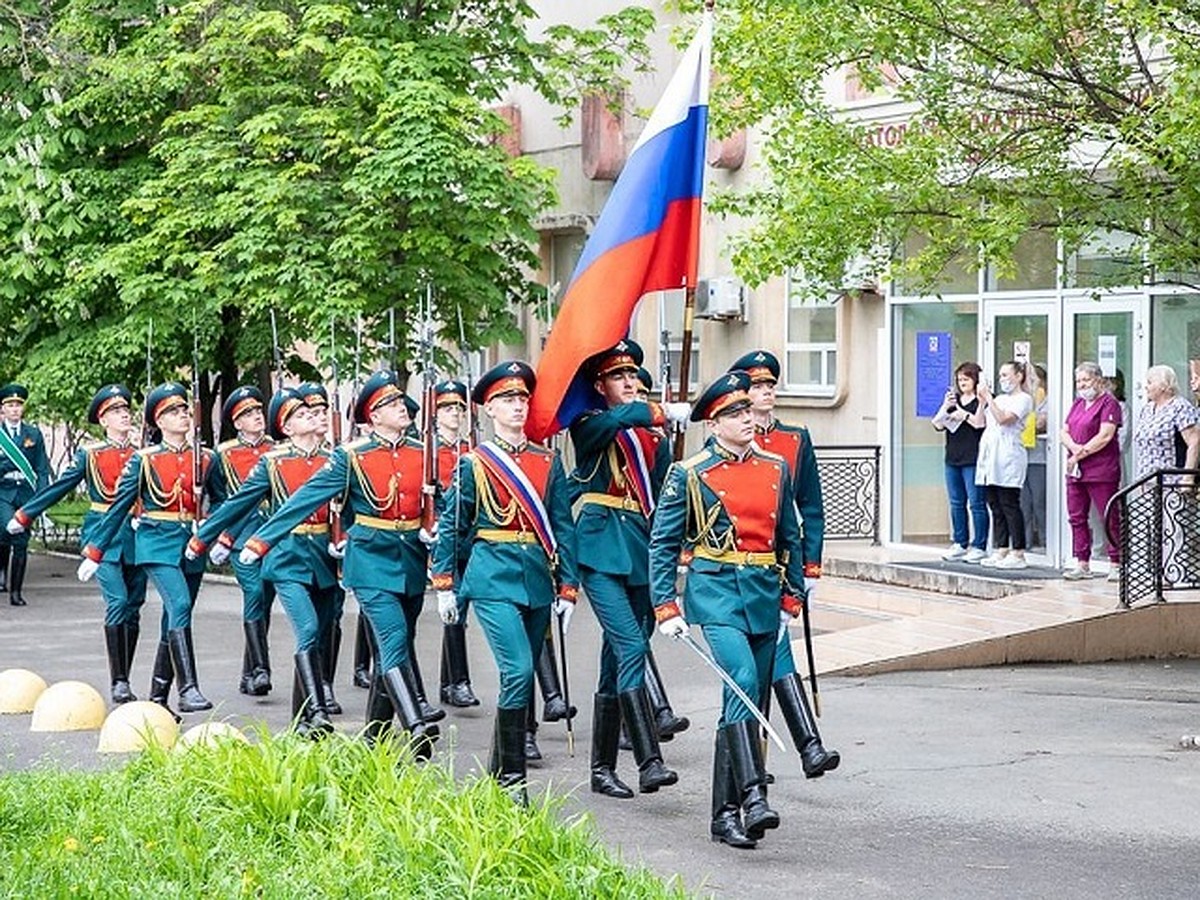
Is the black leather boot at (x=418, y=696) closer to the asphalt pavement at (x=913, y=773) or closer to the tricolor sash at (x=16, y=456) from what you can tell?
the asphalt pavement at (x=913, y=773)

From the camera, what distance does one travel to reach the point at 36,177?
2289cm

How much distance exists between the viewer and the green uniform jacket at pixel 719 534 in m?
9.60

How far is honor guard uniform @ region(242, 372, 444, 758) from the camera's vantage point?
11.4 m

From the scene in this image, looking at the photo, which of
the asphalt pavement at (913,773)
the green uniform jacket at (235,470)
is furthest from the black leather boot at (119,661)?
the green uniform jacket at (235,470)

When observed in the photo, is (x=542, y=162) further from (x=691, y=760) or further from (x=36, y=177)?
(x=691, y=760)

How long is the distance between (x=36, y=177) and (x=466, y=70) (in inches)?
172

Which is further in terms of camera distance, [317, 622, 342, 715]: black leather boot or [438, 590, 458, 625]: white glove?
[317, 622, 342, 715]: black leather boot

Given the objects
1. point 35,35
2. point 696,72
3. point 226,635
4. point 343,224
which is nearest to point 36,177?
point 35,35

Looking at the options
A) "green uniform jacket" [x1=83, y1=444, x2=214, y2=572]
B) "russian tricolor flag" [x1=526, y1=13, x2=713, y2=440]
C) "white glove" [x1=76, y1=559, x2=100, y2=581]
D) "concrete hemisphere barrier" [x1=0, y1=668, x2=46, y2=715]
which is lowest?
"concrete hemisphere barrier" [x1=0, y1=668, x2=46, y2=715]

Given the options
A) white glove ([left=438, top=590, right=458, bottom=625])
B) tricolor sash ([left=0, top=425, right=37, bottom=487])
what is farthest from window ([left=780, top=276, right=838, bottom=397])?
white glove ([left=438, top=590, right=458, bottom=625])

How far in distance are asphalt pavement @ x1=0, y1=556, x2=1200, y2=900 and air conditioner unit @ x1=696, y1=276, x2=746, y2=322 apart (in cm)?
826

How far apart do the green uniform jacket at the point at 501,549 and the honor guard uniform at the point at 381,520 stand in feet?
3.19

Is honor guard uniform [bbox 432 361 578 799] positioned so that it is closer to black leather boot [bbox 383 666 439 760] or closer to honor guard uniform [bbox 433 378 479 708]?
black leather boot [bbox 383 666 439 760]

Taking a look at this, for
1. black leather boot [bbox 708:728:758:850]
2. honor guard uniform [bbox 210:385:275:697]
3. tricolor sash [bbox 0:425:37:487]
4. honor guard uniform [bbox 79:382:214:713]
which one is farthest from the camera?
tricolor sash [bbox 0:425:37:487]
